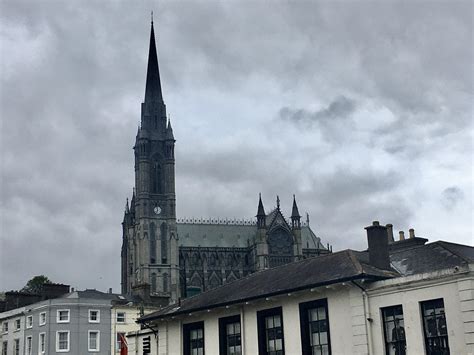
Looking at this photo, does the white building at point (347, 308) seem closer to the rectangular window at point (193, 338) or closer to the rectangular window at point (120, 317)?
the rectangular window at point (193, 338)

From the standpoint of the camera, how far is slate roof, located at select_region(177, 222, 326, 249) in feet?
507

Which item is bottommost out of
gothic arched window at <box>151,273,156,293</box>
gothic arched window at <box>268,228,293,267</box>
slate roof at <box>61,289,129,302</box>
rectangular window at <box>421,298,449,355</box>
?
rectangular window at <box>421,298,449,355</box>

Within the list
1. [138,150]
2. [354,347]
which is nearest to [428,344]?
[354,347]

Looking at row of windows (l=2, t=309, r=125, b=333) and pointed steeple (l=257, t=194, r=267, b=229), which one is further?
pointed steeple (l=257, t=194, r=267, b=229)

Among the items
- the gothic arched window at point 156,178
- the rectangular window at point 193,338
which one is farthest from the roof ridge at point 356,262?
the gothic arched window at point 156,178

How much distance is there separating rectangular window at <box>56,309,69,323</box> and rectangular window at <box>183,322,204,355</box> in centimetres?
2290

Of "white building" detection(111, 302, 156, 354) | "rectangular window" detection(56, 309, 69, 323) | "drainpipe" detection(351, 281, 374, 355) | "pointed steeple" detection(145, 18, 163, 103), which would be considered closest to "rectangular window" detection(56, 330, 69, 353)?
"rectangular window" detection(56, 309, 69, 323)

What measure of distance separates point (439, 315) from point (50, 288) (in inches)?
1695

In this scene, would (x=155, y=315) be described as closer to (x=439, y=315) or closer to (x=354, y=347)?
(x=354, y=347)

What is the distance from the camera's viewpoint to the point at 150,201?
15075 cm

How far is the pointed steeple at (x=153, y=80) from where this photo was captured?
166 meters

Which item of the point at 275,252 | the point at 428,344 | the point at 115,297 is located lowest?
the point at 428,344

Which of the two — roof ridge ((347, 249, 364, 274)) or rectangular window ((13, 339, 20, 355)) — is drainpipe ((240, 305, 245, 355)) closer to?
roof ridge ((347, 249, 364, 274))

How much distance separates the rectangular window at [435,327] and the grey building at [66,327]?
35.9 metres
